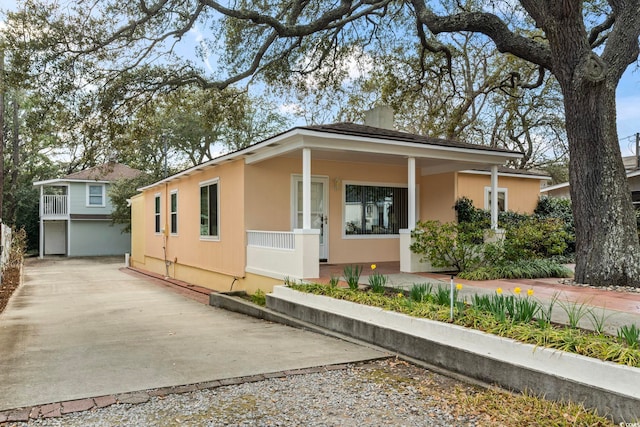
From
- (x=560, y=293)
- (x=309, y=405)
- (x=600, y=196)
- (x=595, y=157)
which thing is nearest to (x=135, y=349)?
(x=309, y=405)

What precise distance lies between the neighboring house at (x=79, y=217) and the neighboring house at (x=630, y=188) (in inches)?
923

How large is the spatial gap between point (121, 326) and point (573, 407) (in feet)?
21.8

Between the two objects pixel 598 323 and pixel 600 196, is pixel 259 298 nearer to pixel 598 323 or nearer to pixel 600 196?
pixel 598 323

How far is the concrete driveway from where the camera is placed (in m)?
4.41

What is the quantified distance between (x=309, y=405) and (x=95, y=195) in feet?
97.5

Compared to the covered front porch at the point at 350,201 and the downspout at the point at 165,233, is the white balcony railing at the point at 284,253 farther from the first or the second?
the downspout at the point at 165,233

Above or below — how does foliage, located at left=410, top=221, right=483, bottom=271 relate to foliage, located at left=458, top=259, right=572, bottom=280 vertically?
above

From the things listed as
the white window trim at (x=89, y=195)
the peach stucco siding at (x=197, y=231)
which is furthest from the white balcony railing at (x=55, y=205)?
the peach stucco siding at (x=197, y=231)

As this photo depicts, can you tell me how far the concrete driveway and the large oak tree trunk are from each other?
501cm

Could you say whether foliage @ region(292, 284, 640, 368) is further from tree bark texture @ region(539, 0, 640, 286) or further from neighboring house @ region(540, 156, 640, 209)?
neighboring house @ region(540, 156, 640, 209)

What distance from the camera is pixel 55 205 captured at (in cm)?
2884

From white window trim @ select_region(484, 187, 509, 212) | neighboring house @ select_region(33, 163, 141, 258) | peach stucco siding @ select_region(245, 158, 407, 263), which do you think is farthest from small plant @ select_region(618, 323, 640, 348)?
neighboring house @ select_region(33, 163, 141, 258)

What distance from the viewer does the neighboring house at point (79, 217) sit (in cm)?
2873

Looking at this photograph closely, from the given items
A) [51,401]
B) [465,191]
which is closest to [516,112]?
[465,191]
